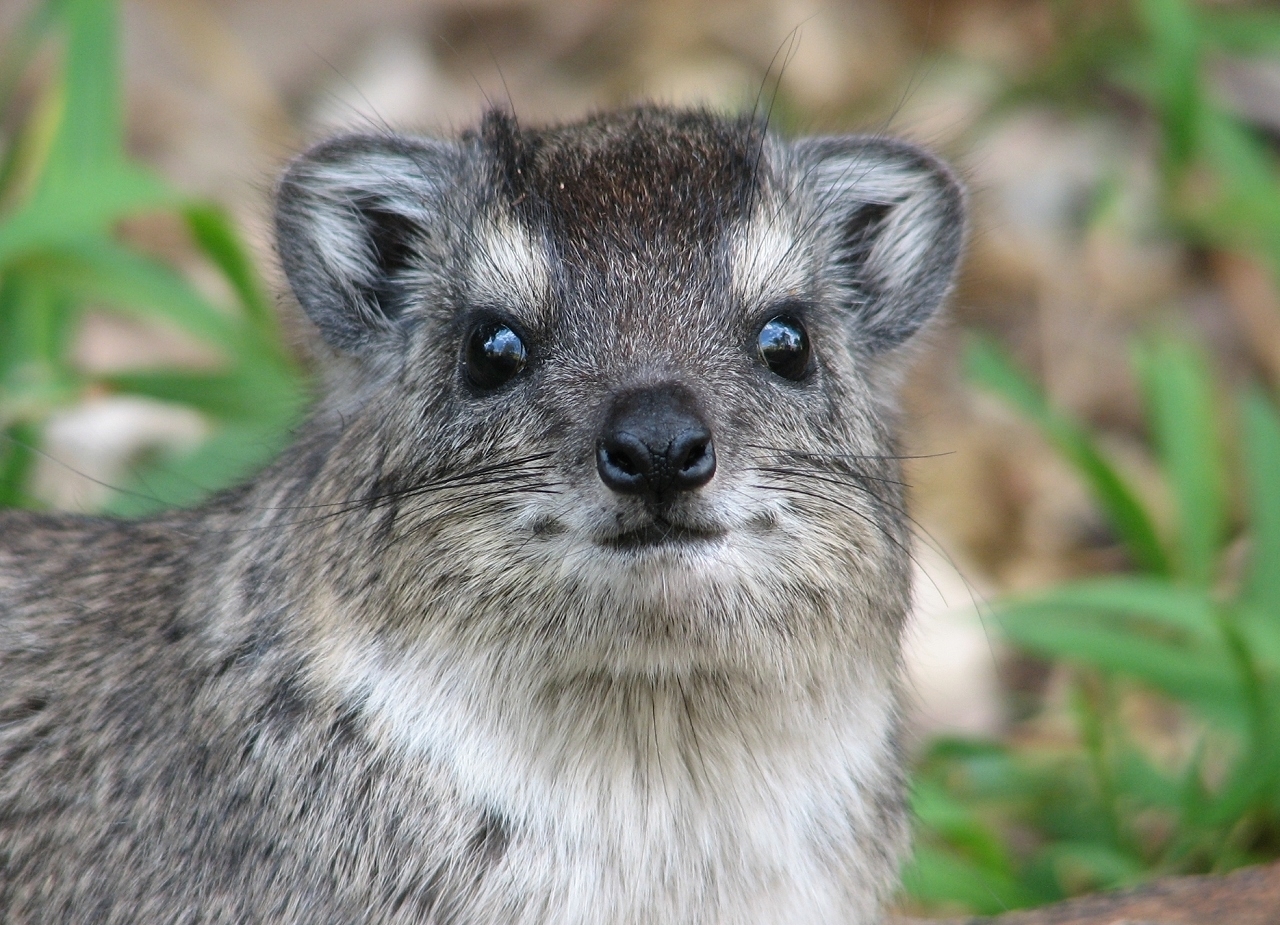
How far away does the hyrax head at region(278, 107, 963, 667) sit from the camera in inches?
152

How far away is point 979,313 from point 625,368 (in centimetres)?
676

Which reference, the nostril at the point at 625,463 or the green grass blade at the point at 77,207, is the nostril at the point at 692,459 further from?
the green grass blade at the point at 77,207

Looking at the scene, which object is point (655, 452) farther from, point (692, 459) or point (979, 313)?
point (979, 313)

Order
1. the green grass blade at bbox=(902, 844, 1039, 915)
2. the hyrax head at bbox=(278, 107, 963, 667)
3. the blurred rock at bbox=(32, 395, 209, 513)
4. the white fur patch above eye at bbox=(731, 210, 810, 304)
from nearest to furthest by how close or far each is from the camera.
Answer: the hyrax head at bbox=(278, 107, 963, 667) → the white fur patch above eye at bbox=(731, 210, 810, 304) → the green grass blade at bbox=(902, 844, 1039, 915) → the blurred rock at bbox=(32, 395, 209, 513)

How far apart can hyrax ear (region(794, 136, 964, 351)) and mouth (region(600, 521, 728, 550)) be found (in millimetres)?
1355

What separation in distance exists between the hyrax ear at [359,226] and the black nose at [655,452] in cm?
116

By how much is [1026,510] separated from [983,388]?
1966 millimetres

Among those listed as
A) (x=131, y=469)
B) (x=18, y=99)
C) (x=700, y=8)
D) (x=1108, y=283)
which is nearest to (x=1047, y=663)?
(x=1108, y=283)

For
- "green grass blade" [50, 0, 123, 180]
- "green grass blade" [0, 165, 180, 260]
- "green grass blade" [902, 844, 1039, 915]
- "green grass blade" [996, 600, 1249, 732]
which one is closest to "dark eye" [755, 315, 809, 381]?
"green grass blade" [902, 844, 1039, 915]

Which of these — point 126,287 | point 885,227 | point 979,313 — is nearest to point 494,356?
point 885,227

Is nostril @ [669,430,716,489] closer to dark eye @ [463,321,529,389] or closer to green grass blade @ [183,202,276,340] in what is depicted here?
dark eye @ [463,321,529,389]

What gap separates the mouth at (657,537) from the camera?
3.76 meters

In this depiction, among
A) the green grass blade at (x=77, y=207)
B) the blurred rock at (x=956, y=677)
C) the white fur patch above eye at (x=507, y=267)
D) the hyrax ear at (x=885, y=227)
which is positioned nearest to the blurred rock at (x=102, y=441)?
the green grass blade at (x=77, y=207)

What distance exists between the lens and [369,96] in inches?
452
